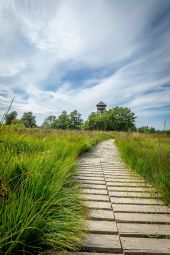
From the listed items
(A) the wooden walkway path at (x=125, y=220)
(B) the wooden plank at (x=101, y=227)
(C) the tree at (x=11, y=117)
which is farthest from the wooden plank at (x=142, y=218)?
(C) the tree at (x=11, y=117)

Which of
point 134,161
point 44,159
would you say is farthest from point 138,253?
point 134,161

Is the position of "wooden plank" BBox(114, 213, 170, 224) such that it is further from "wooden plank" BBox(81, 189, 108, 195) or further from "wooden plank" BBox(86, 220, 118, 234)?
"wooden plank" BBox(81, 189, 108, 195)

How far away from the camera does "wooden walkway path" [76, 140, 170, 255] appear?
1.94 metres

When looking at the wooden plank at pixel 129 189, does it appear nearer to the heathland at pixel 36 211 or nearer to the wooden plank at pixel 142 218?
the heathland at pixel 36 211

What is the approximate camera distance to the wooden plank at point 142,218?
247cm

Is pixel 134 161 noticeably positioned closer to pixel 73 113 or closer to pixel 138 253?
pixel 138 253

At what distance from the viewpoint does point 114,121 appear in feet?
213

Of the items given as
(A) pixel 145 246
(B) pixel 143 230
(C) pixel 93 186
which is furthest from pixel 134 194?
(A) pixel 145 246

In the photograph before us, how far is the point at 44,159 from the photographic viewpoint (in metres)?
3.14

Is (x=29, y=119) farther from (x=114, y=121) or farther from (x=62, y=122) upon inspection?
(x=62, y=122)

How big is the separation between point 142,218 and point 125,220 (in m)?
0.20

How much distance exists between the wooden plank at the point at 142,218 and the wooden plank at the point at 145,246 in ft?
1.29

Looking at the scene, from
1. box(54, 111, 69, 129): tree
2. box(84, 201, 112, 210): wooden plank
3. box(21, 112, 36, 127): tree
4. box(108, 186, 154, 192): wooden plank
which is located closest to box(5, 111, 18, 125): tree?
box(21, 112, 36, 127): tree

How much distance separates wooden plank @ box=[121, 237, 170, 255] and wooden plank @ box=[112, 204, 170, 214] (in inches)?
27.0
